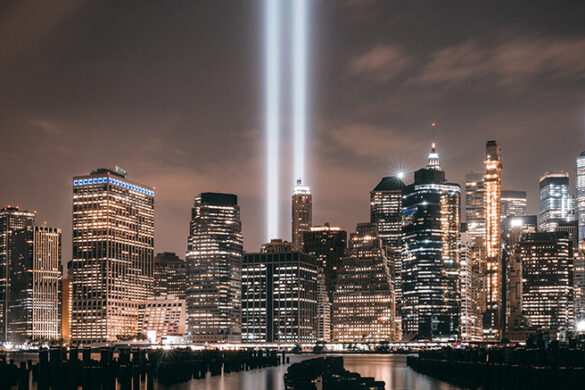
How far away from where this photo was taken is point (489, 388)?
129125mm

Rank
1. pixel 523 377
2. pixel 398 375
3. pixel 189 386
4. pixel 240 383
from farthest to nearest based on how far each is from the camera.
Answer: pixel 398 375, pixel 240 383, pixel 189 386, pixel 523 377

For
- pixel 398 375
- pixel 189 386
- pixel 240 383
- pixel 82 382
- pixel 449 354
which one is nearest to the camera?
pixel 82 382

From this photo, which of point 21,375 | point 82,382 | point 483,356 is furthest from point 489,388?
point 21,375

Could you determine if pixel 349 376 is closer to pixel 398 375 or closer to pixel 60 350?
pixel 60 350

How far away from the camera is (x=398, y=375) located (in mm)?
181375

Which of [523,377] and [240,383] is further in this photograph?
[240,383]

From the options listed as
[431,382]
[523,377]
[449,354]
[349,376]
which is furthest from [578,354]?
[449,354]

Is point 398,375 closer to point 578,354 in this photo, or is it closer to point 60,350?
point 578,354

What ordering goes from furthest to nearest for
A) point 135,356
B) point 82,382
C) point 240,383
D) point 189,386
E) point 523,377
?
point 135,356 < point 240,383 < point 189,386 < point 82,382 < point 523,377

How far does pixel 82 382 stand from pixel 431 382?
206 feet

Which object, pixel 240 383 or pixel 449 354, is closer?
pixel 240 383

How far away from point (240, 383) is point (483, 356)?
48.1m

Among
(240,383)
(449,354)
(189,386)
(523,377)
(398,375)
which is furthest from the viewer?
(449,354)

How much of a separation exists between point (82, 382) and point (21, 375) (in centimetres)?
815
